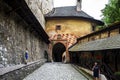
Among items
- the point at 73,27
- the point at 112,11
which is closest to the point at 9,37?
the point at 112,11

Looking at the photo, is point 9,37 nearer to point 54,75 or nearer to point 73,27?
point 54,75

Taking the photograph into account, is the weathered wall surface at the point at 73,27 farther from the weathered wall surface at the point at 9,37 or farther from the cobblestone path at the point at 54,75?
the weathered wall surface at the point at 9,37

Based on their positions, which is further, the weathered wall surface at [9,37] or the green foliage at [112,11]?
the green foliage at [112,11]

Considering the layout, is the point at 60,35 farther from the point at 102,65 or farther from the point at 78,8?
the point at 102,65

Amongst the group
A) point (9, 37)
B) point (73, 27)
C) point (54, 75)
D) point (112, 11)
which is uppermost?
point (112, 11)

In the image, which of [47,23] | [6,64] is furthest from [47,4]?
[6,64]

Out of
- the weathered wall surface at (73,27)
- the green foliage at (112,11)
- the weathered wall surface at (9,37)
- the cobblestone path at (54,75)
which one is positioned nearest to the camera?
the weathered wall surface at (9,37)

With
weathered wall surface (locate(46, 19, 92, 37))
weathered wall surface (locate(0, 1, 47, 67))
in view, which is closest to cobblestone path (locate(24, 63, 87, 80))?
weathered wall surface (locate(0, 1, 47, 67))

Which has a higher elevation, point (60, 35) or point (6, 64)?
point (60, 35)

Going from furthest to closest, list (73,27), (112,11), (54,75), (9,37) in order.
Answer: (73,27) → (112,11) → (54,75) → (9,37)

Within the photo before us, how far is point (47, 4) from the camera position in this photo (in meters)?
37.2

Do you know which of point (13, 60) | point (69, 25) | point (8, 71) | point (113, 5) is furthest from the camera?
point (69, 25)

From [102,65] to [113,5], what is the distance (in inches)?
519

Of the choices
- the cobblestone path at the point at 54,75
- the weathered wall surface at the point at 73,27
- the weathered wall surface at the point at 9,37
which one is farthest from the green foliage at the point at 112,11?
the weathered wall surface at the point at 9,37
